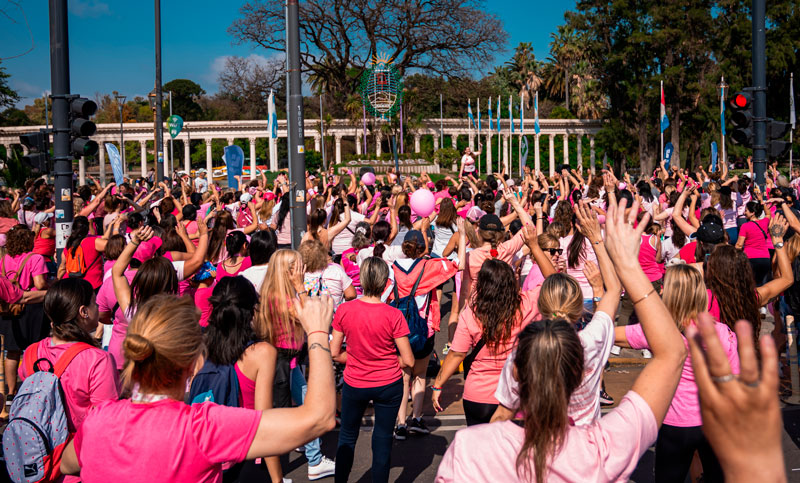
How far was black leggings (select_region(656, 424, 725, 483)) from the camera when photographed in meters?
3.86

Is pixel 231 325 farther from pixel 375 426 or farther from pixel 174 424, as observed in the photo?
pixel 174 424

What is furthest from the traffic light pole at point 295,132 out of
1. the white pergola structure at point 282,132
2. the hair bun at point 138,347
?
the white pergola structure at point 282,132

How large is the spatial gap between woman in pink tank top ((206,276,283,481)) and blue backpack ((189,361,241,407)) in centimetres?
7

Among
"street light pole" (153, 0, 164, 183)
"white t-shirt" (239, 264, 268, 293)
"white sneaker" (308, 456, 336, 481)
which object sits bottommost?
"white sneaker" (308, 456, 336, 481)

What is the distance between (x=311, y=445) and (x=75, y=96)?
5.97m

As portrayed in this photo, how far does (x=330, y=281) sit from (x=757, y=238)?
18.5ft

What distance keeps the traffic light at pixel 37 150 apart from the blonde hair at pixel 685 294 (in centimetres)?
900

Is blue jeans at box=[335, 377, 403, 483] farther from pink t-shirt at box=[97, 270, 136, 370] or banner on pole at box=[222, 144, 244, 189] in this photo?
banner on pole at box=[222, 144, 244, 189]

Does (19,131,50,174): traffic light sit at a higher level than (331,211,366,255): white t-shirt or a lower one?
higher

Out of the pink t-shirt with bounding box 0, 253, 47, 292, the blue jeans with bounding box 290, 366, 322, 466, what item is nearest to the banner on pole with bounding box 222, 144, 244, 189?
the pink t-shirt with bounding box 0, 253, 47, 292

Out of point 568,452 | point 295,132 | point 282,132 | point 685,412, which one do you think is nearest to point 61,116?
point 295,132

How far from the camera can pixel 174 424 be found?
244cm

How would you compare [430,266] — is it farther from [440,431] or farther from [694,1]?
[694,1]

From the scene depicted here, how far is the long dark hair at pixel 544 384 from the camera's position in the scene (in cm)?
230
